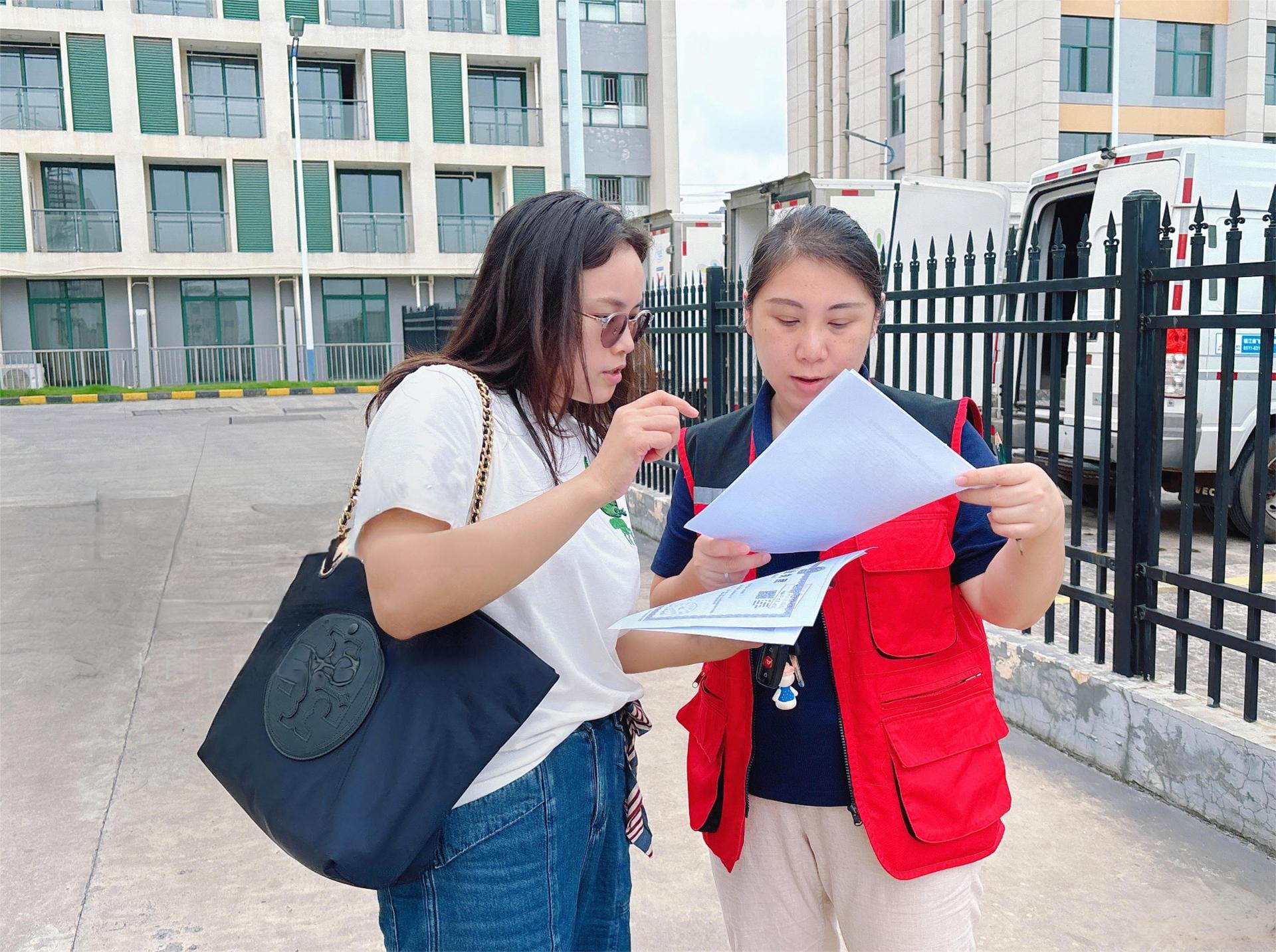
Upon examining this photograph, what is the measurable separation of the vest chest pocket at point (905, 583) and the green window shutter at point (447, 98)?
29229 millimetres

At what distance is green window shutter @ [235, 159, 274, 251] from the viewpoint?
89.2 feet

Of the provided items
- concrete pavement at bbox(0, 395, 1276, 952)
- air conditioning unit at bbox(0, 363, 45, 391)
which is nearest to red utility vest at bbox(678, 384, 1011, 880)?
concrete pavement at bbox(0, 395, 1276, 952)

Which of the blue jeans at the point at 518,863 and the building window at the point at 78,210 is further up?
the building window at the point at 78,210

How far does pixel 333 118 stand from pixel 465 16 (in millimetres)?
4613

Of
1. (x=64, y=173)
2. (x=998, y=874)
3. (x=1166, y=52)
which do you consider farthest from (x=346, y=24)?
(x=998, y=874)

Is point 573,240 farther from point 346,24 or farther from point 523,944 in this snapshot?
point 346,24

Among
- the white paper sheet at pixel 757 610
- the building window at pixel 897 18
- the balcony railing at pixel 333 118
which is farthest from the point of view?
the building window at pixel 897 18

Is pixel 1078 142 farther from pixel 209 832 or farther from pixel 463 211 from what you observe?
pixel 209 832

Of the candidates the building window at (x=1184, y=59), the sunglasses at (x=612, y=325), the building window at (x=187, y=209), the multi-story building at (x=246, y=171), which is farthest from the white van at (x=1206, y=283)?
the building window at (x=187, y=209)

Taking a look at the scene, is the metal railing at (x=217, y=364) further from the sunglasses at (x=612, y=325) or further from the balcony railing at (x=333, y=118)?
the sunglasses at (x=612, y=325)

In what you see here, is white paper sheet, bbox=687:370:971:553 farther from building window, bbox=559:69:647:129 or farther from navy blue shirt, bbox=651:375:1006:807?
building window, bbox=559:69:647:129

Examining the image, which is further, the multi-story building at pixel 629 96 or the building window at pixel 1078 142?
the multi-story building at pixel 629 96

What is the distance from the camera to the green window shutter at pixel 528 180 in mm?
29656

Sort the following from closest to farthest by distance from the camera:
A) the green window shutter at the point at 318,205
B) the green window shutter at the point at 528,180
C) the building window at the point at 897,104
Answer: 1. the green window shutter at the point at 318,205
2. the green window shutter at the point at 528,180
3. the building window at the point at 897,104
